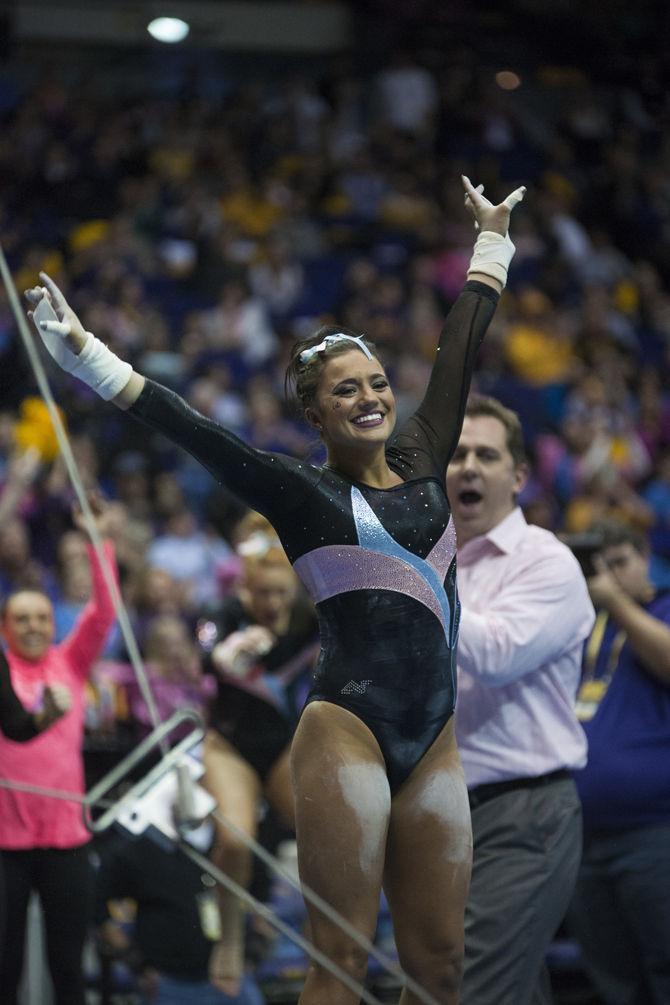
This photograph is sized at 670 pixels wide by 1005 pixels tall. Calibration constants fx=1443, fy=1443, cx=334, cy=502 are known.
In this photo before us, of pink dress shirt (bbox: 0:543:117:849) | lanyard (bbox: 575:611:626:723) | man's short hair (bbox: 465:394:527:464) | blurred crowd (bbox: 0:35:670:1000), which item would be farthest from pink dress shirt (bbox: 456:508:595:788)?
blurred crowd (bbox: 0:35:670:1000)

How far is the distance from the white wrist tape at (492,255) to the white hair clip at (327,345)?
37 cm

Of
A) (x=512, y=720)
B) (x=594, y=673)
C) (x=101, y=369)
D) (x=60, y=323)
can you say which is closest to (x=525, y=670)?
(x=512, y=720)

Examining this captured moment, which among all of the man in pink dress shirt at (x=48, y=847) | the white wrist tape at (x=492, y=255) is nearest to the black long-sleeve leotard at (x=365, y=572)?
the white wrist tape at (x=492, y=255)

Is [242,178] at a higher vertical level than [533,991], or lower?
higher

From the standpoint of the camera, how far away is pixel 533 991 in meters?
3.59

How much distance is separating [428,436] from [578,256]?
10026 millimetres

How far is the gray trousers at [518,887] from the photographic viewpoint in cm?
340

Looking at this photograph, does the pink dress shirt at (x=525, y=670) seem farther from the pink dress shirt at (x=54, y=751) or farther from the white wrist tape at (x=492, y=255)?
the pink dress shirt at (x=54, y=751)

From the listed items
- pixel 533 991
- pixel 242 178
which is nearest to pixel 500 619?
pixel 533 991

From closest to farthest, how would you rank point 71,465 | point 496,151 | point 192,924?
point 71,465 < point 192,924 < point 496,151

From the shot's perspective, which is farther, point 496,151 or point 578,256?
point 496,151

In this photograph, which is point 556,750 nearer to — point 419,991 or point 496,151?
point 419,991

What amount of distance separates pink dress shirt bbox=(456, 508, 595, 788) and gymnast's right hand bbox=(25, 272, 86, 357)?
1.18 meters

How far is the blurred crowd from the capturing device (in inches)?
321
